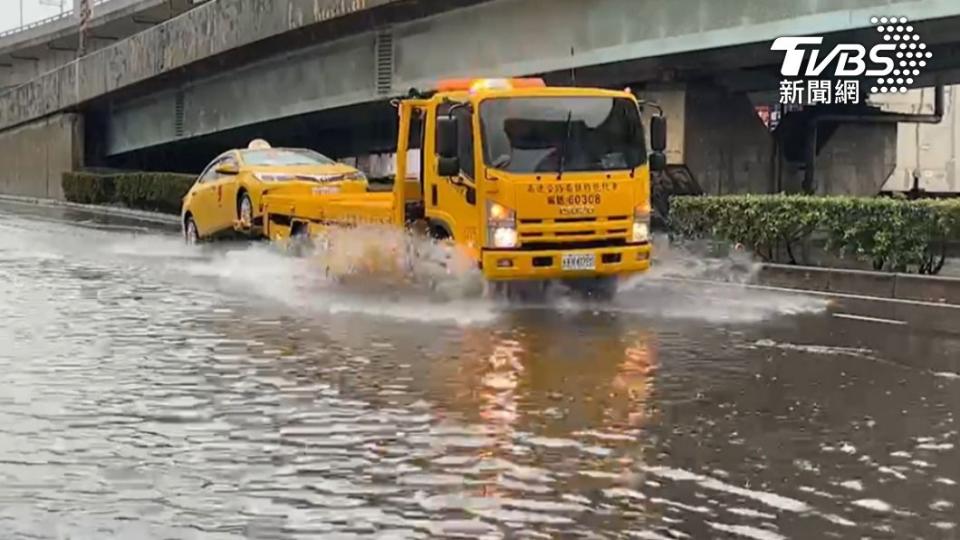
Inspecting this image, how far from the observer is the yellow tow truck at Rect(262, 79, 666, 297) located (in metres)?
14.0

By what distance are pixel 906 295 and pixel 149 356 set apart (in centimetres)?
947

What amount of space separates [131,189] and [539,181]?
26774mm

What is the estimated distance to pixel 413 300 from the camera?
15.1 metres

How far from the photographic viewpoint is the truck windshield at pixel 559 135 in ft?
46.4

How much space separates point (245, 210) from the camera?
20219 millimetres

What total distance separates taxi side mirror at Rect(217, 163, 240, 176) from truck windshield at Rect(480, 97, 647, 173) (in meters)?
7.34

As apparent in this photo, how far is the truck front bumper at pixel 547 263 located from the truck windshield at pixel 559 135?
85 cm

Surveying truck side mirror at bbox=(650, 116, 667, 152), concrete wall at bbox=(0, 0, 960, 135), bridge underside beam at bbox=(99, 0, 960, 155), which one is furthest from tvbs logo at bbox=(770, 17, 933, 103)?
truck side mirror at bbox=(650, 116, 667, 152)

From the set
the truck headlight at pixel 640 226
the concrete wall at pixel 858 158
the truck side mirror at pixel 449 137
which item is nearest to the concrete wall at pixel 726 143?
the concrete wall at pixel 858 158

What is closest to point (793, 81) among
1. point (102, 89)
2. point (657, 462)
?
point (657, 462)

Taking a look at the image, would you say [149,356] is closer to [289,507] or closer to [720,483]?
[289,507]

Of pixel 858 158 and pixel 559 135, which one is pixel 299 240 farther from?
pixel 858 158

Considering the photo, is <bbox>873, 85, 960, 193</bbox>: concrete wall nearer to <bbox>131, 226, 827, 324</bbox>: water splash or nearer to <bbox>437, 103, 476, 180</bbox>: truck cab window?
<bbox>131, 226, 827, 324</bbox>: water splash

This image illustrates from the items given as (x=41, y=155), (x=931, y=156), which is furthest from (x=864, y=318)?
(x=41, y=155)
